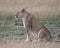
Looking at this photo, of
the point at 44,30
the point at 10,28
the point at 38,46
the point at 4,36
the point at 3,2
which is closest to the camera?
the point at 38,46

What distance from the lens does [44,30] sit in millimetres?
9898

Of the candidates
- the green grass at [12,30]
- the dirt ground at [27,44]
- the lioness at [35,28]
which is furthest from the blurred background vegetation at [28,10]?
the dirt ground at [27,44]

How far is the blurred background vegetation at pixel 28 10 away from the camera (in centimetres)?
1106

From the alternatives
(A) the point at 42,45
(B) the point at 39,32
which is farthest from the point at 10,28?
(A) the point at 42,45

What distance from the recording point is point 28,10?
14.2m

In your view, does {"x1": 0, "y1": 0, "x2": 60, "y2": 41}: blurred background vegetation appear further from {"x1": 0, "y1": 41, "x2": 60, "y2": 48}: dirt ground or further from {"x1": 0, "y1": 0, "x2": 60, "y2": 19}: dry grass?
{"x1": 0, "y1": 41, "x2": 60, "y2": 48}: dirt ground

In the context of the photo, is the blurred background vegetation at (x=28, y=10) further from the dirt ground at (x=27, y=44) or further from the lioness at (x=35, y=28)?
the dirt ground at (x=27, y=44)

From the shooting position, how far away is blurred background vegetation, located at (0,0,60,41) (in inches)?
435

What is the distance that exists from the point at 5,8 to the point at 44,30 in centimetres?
511

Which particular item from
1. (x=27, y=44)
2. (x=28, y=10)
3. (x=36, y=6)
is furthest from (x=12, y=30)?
(x=36, y=6)


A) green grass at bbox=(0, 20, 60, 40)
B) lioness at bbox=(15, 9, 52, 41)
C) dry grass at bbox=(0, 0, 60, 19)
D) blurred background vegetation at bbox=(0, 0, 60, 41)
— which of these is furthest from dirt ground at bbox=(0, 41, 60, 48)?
dry grass at bbox=(0, 0, 60, 19)

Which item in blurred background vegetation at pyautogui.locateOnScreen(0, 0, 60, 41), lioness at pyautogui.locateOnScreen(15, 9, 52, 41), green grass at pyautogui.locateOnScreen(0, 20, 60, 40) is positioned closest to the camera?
lioness at pyautogui.locateOnScreen(15, 9, 52, 41)

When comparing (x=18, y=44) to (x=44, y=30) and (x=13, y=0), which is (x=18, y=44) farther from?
(x=13, y=0)

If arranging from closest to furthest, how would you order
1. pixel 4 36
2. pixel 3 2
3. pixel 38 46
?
pixel 38 46
pixel 4 36
pixel 3 2
